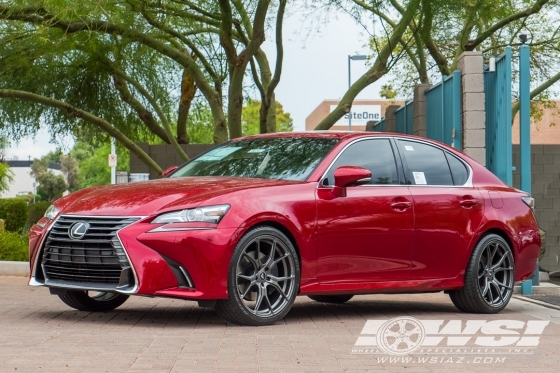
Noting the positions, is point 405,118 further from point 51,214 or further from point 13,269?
point 51,214

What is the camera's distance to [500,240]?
10578mm

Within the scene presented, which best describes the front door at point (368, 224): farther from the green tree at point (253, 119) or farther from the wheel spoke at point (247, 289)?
the green tree at point (253, 119)

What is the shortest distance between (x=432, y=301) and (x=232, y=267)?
4.16 m

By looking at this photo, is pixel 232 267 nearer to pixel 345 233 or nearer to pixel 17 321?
pixel 345 233

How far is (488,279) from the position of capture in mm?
10469

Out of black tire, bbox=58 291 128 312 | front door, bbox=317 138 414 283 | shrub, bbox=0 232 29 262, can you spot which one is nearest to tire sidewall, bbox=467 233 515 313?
front door, bbox=317 138 414 283

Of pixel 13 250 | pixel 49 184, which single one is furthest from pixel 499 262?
pixel 49 184

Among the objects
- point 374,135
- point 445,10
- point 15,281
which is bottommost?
point 15,281

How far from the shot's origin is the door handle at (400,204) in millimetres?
9625

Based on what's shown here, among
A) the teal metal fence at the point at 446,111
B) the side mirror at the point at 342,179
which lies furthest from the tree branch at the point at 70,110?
the side mirror at the point at 342,179

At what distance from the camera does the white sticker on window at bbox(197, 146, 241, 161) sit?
10.2 m

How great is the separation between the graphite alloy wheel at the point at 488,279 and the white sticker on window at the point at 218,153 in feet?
8.01

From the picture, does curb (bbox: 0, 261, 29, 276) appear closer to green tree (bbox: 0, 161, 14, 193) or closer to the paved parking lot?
the paved parking lot

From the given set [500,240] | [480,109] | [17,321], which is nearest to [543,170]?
[480,109]
